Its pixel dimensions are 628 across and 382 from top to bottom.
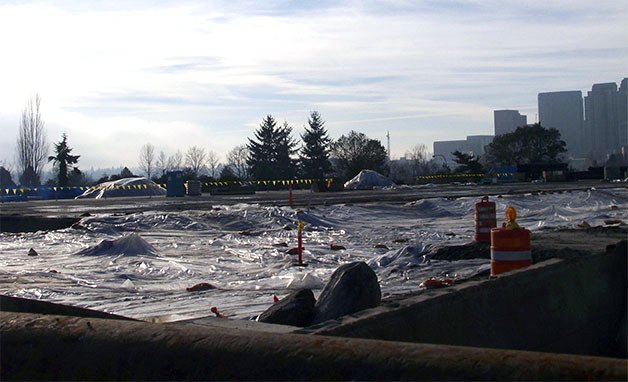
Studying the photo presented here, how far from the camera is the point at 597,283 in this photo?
948 cm

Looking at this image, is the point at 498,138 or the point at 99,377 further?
the point at 498,138

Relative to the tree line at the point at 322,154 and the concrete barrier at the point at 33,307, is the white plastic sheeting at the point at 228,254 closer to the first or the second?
the concrete barrier at the point at 33,307

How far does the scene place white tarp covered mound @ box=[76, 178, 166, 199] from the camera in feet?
198

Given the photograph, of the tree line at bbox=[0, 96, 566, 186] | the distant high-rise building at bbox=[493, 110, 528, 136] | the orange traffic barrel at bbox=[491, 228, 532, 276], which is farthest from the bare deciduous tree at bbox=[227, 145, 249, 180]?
the orange traffic barrel at bbox=[491, 228, 532, 276]

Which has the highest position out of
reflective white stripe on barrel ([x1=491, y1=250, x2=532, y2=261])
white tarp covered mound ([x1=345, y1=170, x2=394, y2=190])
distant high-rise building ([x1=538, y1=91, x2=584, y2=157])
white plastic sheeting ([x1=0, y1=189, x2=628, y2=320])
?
distant high-rise building ([x1=538, y1=91, x2=584, y2=157])

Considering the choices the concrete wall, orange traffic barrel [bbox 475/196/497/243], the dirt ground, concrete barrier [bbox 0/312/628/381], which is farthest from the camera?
orange traffic barrel [bbox 475/196/497/243]

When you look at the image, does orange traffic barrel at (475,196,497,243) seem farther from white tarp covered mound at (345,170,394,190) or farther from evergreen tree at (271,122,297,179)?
evergreen tree at (271,122,297,179)

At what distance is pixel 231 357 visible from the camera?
462 centimetres

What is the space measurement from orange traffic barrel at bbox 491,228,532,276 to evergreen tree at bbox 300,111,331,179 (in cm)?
8333

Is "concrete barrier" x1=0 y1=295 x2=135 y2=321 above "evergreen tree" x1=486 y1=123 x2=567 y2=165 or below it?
below

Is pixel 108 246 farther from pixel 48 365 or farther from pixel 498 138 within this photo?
pixel 498 138

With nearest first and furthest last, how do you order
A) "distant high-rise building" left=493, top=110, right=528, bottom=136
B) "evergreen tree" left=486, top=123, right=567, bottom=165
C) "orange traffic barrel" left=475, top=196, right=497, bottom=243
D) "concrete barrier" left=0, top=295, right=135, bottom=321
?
"concrete barrier" left=0, top=295, right=135, bottom=321 → "orange traffic barrel" left=475, top=196, right=497, bottom=243 → "evergreen tree" left=486, top=123, right=567, bottom=165 → "distant high-rise building" left=493, top=110, right=528, bottom=136

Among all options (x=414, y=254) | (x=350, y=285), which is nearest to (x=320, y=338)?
(x=350, y=285)

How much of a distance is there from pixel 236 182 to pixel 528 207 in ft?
133
